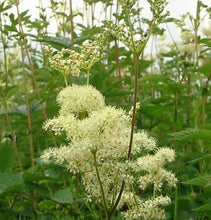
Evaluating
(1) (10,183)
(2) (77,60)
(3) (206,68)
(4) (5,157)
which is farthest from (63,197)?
(3) (206,68)

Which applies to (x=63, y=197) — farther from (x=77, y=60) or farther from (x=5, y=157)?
(x=77, y=60)

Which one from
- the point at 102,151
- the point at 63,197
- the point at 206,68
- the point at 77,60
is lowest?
the point at 63,197

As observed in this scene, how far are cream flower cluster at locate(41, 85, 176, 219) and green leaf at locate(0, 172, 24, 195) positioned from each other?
11.1 inches

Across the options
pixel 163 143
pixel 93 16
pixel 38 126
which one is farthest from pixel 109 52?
pixel 163 143

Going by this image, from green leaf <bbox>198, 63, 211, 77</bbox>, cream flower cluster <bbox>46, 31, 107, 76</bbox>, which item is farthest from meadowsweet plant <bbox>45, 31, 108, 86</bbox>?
green leaf <bbox>198, 63, 211, 77</bbox>

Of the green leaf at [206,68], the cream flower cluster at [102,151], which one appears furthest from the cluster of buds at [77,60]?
the green leaf at [206,68]

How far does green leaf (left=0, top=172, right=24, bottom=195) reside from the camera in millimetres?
2146

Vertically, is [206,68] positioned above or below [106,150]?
above

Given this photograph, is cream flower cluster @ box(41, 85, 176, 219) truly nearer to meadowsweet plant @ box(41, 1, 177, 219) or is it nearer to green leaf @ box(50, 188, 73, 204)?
meadowsweet plant @ box(41, 1, 177, 219)

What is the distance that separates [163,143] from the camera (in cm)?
339

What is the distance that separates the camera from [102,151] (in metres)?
1.89

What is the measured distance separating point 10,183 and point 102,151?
594 mm

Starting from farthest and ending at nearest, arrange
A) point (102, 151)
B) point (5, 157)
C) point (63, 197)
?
point (5, 157) → point (63, 197) → point (102, 151)

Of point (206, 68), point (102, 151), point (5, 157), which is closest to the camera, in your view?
point (102, 151)
